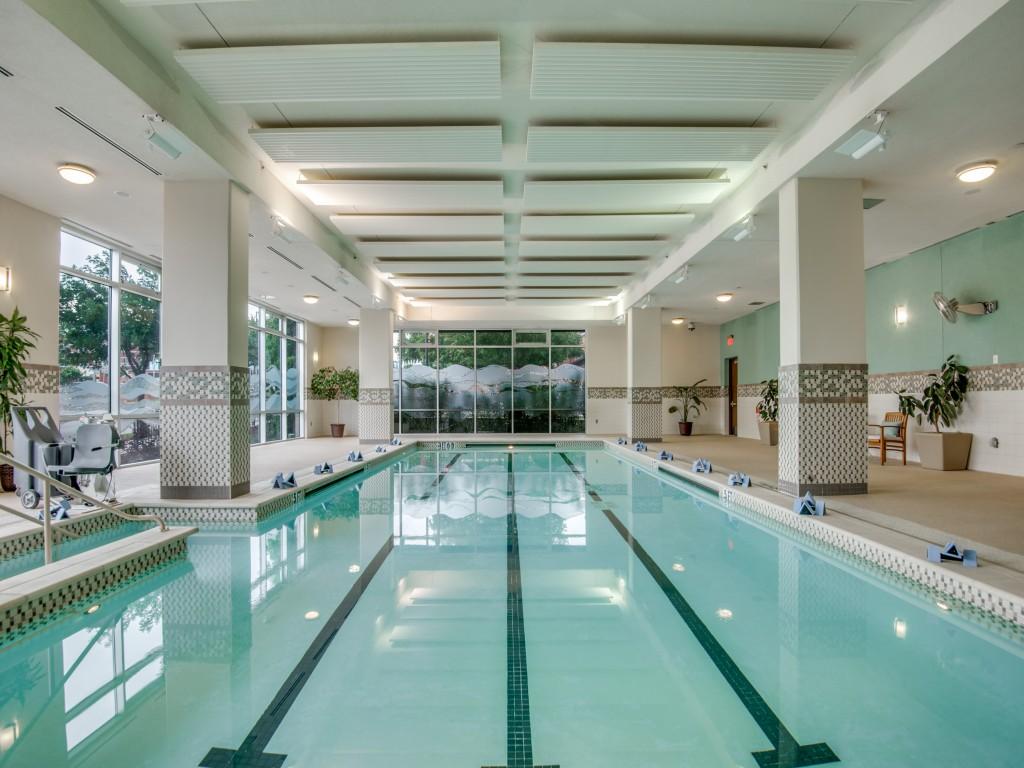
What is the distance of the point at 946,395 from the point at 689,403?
7.53 m

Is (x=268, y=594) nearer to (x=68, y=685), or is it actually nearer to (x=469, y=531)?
(x=68, y=685)

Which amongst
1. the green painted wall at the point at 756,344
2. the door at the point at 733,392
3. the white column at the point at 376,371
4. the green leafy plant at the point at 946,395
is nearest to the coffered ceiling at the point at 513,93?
the green leafy plant at the point at 946,395

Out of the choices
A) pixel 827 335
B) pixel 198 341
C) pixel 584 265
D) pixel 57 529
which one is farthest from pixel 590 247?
pixel 57 529

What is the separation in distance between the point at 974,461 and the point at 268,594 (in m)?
7.98

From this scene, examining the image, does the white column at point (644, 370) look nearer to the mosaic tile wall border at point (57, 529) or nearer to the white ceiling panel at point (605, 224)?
the white ceiling panel at point (605, 224)

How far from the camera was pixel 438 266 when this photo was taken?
9.60 m

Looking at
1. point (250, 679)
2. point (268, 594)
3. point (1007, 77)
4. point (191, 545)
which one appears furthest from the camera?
point (191, 545)

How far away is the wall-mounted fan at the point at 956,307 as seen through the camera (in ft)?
22.2

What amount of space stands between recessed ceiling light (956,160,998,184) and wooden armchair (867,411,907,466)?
375 centimetres

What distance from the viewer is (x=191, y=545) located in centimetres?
435

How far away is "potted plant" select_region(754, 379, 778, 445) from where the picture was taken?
1112cm

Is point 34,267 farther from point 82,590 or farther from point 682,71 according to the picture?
point 682,71

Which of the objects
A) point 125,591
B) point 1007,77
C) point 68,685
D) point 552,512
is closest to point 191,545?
point 125,591

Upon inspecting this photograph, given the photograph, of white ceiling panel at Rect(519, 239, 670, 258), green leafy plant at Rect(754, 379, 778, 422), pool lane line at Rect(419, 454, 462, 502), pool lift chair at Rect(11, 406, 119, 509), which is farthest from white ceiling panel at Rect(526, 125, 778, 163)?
green leafy plant at Rect(754, 379, 778, 422)
